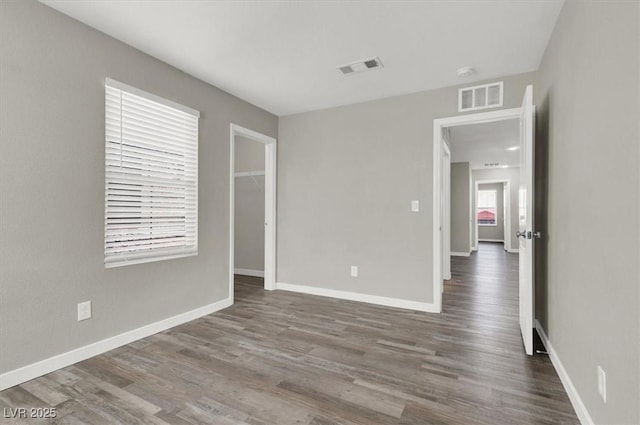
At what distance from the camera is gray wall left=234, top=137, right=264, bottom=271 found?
545 cm

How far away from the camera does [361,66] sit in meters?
2.99

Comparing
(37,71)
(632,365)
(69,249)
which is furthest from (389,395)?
(37,71)

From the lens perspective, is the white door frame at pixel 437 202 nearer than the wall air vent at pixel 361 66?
No

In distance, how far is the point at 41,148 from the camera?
2.12 m


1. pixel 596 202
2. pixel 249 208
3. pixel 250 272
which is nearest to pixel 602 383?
pixel 596 202

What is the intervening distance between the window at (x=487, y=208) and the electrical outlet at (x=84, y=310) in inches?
520

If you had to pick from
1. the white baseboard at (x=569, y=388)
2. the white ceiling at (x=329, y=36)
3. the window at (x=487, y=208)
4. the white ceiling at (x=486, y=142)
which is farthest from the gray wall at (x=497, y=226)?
the white baseboard at (x=569, y=388)

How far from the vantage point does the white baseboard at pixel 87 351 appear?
1984 mm

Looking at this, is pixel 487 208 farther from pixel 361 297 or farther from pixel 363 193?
pixel 361 297

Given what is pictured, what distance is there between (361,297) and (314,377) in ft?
6.32

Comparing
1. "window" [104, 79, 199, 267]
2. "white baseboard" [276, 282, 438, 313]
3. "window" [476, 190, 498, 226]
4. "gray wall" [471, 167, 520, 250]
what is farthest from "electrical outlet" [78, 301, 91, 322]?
"window" [476, 190, 498, 226]

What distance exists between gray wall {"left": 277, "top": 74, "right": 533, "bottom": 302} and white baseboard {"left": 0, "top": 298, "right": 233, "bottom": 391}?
5.50 feet

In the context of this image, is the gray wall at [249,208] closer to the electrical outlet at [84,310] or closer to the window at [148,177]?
the window at [148,177]

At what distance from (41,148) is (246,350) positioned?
2073 millimetres
